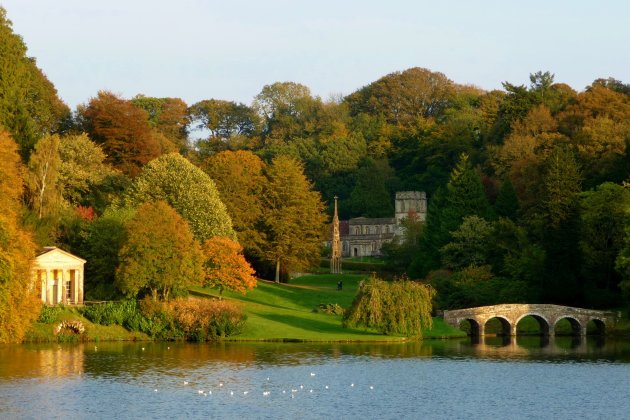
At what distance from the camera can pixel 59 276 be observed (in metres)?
92.6

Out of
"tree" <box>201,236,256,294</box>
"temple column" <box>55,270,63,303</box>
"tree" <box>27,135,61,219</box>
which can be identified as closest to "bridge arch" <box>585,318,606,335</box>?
"tree" <box>201,236,256,294</box>

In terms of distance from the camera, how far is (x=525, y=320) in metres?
103

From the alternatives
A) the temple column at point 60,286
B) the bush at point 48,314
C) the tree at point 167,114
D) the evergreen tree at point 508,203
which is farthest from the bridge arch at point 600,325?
the tree at point 167,114

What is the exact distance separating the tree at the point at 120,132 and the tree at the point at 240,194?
5943 mm

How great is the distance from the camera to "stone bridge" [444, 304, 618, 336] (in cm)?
9781

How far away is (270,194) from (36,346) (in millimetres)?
39447

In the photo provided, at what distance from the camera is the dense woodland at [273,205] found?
307 feet

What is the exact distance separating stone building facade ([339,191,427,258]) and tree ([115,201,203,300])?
224 feet

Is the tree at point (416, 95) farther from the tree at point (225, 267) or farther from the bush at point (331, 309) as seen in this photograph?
the tree at point (225, 267)

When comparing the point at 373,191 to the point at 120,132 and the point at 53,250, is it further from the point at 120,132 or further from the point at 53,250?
the point at 53,250

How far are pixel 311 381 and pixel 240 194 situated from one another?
49.2 metres

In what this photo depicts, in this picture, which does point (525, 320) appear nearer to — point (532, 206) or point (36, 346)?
point (532, 206)

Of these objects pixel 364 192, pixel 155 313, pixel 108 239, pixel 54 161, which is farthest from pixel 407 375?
pixel 364 192

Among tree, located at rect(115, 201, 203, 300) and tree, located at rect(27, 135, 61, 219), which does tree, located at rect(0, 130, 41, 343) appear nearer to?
tree, located at rect(115, 201, 203, 300)
